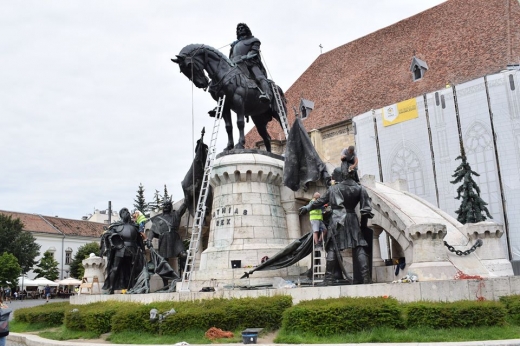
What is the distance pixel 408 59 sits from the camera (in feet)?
117

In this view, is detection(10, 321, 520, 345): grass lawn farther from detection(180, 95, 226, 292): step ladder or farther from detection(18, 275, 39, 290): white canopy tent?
detection(18, 275, 39, 290): white canopy tent

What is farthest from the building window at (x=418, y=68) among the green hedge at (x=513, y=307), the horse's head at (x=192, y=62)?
the green hedge at (x=513, y=307)

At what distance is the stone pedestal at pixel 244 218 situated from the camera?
1344 centimetres

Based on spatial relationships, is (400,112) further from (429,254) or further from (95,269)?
(429,254)

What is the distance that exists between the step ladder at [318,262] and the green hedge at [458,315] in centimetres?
393

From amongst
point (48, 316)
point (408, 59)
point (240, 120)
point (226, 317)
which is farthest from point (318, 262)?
point (408, 59)

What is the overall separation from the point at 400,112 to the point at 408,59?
6126mm

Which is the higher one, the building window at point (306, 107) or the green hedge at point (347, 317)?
the building window at point (306, 107)

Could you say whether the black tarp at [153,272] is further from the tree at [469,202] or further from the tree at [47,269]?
the tree at [47,269]

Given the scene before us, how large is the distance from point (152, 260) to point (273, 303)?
6875 millimetres

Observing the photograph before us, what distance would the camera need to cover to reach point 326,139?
124 ft

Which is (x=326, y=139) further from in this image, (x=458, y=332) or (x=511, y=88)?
(x=458, y=332)

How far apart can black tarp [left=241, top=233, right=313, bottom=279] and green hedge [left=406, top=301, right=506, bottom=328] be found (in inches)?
184

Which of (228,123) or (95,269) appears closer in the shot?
(228,123)
